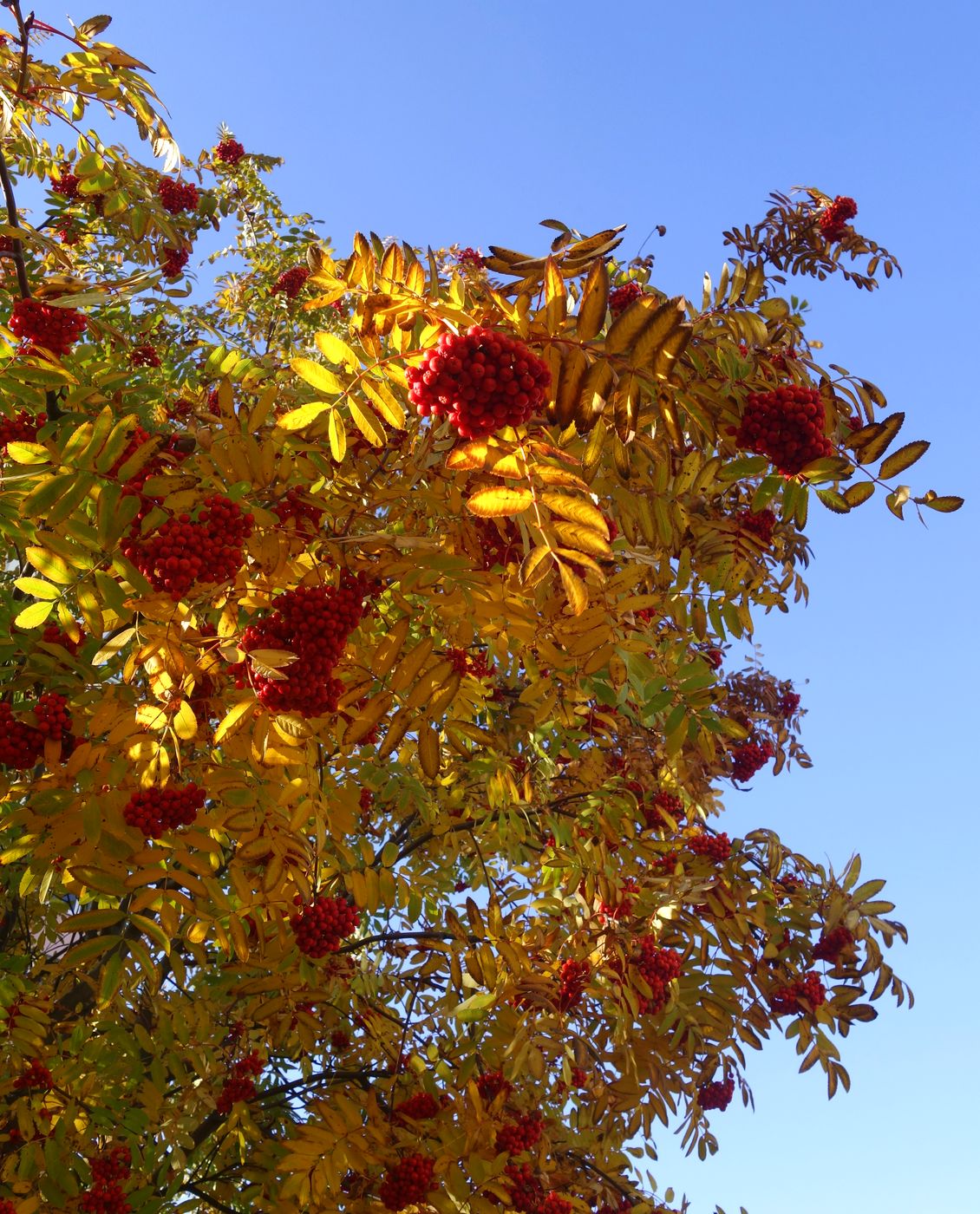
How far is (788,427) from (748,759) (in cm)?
370

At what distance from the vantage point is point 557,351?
187 centimetres

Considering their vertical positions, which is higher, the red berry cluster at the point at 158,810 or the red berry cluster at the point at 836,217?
the red berry cluster at the point at 836,217

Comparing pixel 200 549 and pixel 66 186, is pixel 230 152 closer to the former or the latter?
pixel 66 186

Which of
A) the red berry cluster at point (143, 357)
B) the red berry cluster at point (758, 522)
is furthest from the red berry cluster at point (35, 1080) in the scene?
the red berry cluster at point (143, 357)

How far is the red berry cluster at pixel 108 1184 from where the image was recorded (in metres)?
3.15

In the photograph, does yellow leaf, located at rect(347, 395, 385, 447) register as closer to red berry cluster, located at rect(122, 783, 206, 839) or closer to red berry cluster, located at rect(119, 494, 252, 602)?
red berry cluster, located at rect(119, 494, 252, 602)

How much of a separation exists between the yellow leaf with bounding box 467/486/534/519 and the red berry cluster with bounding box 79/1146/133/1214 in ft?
9.33

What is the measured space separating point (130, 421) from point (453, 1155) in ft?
8.69

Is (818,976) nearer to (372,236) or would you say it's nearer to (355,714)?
(355,714)

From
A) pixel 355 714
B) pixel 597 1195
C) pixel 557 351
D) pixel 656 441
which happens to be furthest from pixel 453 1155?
pixel 557 351

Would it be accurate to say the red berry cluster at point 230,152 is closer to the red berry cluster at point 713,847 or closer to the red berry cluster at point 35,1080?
the red berry cluster at point 713,847

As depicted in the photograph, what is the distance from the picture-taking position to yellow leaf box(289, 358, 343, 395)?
1900mm

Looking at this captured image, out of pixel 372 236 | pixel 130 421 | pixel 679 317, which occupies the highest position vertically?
pixel 372 236

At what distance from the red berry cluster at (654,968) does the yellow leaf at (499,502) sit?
261 centimetres
